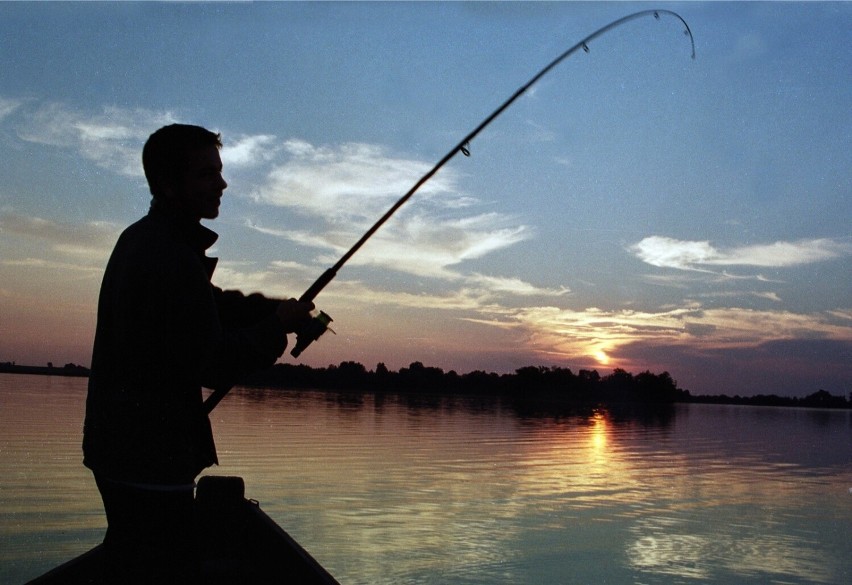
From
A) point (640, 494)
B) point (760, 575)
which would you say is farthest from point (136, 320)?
point (640, 494)

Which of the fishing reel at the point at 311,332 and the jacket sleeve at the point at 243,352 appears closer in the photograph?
the jacket sleeve at the point at 243,352

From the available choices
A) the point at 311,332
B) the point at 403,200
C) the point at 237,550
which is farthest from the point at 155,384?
the point at 237,550

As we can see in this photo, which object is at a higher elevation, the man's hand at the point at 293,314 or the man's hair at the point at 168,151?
the man's hair at the point at 168,151

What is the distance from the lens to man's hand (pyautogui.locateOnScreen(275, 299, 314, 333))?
7.74ft

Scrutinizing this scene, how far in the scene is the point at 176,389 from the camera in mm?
2148

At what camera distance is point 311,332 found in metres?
2.58

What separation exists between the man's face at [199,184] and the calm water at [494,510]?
717cm

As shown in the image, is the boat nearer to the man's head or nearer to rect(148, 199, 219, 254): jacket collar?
rect(148, 199, 219, 254): jacket collar

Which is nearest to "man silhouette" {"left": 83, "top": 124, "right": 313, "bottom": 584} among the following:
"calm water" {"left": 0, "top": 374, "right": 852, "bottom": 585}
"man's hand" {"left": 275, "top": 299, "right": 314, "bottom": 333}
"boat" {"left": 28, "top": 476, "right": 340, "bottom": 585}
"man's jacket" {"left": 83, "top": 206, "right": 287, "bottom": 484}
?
"man's jacket" {"left": 83, "top": 206, "right": 287, "bottom": 484}

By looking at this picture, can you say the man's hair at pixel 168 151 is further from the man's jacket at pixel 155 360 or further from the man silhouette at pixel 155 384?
the man's jacket at pixel 155 360

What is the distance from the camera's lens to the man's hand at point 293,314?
236 cm

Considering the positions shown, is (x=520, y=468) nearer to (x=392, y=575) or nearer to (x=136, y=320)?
(x=392, y=575)

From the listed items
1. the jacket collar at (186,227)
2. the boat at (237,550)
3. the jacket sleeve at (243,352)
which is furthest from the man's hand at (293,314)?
the boat at (237,550)

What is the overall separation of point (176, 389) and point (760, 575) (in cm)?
983
